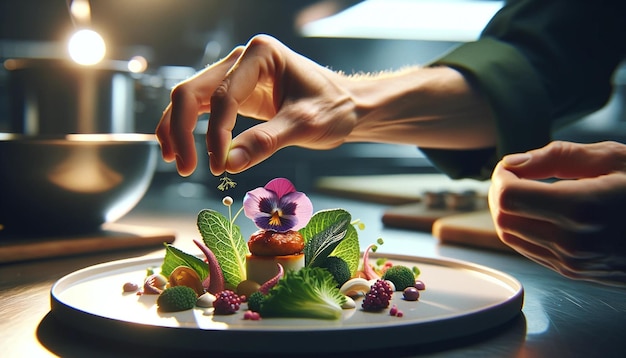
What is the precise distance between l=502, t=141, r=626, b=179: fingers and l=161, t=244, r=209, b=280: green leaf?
417 mm

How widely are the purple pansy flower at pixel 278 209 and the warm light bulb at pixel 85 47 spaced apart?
2.21 feet

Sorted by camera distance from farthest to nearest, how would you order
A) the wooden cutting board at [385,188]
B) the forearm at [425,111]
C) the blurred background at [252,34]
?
the blurred background at [252,34]
the wooden cutting board at [385,188]
the forearm at [425,111]

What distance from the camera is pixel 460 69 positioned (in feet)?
4.52

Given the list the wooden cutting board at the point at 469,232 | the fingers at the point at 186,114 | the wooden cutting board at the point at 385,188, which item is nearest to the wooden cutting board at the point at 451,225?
the wooden cutting board at the point at 469,232

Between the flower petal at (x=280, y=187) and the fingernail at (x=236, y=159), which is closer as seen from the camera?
the fingernail at (x=236, y=159)

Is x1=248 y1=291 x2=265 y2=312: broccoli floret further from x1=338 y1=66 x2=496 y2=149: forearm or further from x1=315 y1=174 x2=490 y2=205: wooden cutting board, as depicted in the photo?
x1=315 y1=174 x2=490 y2=205: wooden cutting board

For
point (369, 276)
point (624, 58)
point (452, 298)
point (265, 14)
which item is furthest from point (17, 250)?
point (265, 14)

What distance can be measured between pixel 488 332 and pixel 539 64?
85cm

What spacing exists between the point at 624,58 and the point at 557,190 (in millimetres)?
858

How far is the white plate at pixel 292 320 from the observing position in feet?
2.02

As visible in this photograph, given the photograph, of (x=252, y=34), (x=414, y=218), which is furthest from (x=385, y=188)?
(x=252, y=34)

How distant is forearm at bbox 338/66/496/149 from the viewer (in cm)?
125

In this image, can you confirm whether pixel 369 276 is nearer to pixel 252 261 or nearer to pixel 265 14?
pixel 252 261

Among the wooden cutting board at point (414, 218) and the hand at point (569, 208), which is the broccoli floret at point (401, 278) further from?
the wooden cutting board at point (414, 218)
